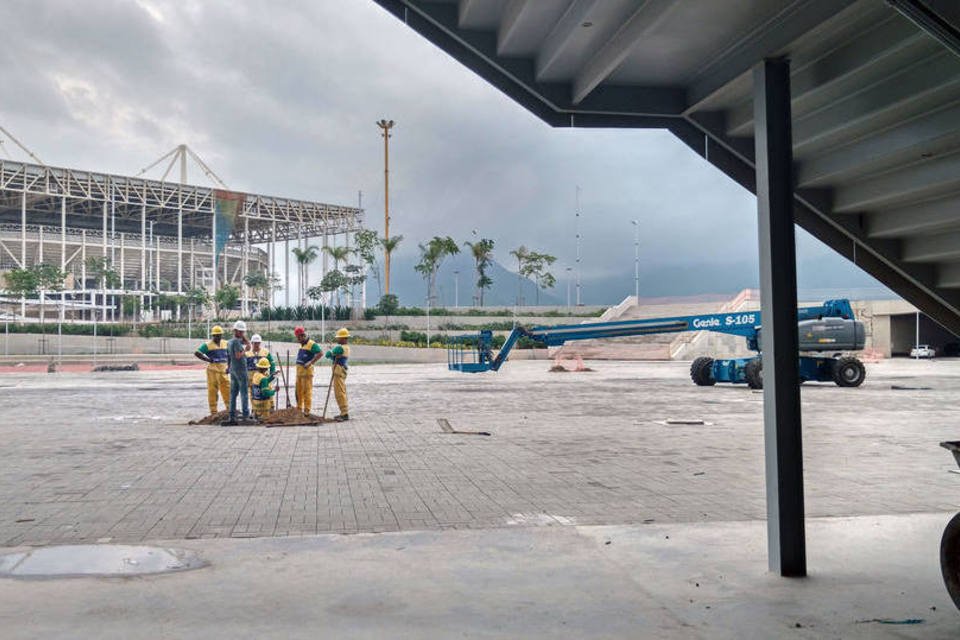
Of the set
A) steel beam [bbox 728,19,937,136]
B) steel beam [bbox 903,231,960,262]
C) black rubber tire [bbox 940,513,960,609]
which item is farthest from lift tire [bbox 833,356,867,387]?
black rubber tire [bbox 940,513,960,609]

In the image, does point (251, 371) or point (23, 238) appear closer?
point (251, 371)

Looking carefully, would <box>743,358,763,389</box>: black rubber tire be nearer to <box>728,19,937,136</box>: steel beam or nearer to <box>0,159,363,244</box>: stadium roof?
<box>728,19,937,136</box>: steel beam

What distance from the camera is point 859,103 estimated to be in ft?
16.7

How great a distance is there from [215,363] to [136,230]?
97.7 metres

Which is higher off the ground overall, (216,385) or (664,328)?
(664,328)

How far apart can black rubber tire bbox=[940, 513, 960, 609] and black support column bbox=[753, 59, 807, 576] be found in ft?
2.89

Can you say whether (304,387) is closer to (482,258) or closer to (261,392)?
(261,392)

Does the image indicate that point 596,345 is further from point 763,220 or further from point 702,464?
point 763,220

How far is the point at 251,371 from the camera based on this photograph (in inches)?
628

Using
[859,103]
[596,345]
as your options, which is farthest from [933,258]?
[596,345]

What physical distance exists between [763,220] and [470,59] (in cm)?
242

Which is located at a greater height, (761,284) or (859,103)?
(859,103)

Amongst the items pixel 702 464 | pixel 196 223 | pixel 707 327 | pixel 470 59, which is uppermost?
pixel 196 223

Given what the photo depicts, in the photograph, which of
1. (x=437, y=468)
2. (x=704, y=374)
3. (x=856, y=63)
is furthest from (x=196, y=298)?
(x=856, y=63)
